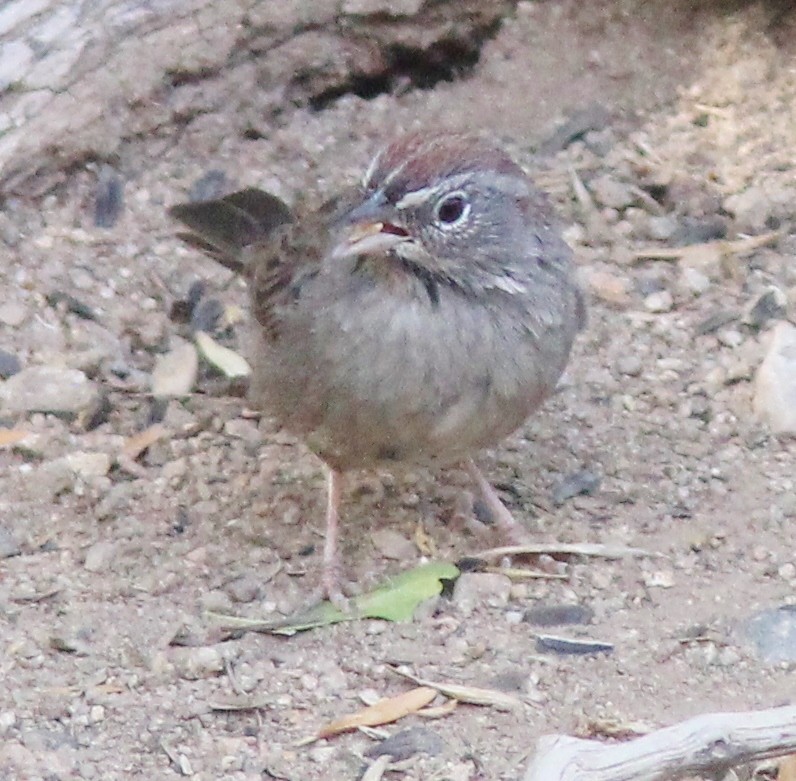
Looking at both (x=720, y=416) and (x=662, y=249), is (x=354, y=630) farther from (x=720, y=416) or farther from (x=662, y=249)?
(x=662, y=249)

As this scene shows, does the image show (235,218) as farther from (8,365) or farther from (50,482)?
(50,482)

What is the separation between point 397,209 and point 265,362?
84 cm

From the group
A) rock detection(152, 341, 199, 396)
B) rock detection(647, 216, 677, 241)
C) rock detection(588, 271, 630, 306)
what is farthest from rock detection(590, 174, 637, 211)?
rock detection(152, 341, 199, 396)

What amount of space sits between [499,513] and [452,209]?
Answer: 106cm

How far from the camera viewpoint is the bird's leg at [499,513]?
4477 mm

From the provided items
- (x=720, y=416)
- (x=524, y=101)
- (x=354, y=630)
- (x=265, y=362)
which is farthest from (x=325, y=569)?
(x=524, y=101)

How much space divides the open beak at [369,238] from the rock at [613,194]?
2240 mm

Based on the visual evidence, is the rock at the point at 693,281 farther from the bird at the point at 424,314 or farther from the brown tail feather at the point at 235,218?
the brown tail feather at the point at 235,218

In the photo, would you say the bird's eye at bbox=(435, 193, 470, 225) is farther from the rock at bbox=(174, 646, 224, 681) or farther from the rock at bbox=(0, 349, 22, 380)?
the rock at bbox=(0, 349, 22, 380)

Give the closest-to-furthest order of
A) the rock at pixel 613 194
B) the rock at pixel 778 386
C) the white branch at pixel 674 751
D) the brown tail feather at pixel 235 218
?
1. the white branch at pixel 674 751
2. the rock at pixel 778 386
3. the brown tail feather at pixel 235 218
4. the rock at pixel 613 194

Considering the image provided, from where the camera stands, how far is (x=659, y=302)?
5.47m

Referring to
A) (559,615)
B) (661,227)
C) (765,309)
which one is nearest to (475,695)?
(559,615)

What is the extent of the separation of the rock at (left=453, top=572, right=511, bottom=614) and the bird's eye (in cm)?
103

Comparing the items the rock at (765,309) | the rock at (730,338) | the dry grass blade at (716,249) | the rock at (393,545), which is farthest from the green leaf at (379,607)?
the dry grass blade at (716,249)
